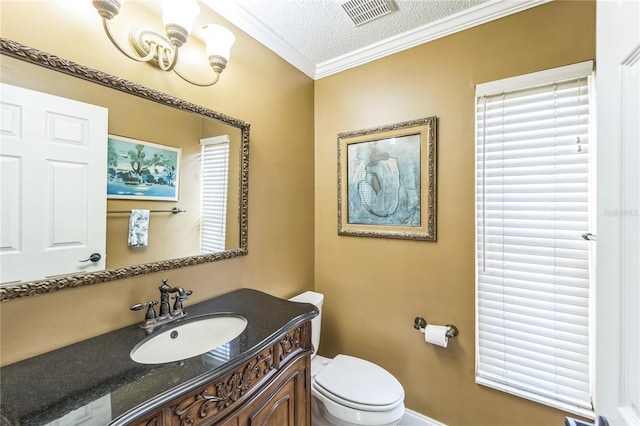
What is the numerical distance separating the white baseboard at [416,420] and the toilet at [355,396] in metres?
0.48

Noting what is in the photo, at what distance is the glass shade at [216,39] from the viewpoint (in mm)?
1223

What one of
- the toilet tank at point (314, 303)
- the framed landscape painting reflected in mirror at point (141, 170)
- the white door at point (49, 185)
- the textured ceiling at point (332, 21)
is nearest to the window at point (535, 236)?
the textured ceiling at point (332, 21)

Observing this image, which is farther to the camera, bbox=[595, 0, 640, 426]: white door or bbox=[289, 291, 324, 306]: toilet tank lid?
bbox=[289, 291, 324, 306]: toilet tank lid

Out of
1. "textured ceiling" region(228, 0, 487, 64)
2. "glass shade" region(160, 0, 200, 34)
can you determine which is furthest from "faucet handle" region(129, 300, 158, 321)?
"textured ceiling" region(228, 0, 487, 64)

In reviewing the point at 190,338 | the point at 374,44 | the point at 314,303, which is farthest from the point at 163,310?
the point at 374,44

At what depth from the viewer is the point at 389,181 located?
177cm

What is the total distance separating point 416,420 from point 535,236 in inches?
52.2

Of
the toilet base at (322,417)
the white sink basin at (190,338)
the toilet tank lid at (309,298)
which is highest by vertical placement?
the white sink basin at (190,338)

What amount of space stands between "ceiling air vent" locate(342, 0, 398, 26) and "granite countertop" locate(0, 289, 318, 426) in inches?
65.1

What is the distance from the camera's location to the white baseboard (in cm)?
162

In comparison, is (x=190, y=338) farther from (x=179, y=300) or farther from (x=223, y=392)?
(x=223, y=392)

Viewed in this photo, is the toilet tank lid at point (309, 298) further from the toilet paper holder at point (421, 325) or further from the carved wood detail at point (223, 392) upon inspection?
the carved wood detail at point (223, 392)

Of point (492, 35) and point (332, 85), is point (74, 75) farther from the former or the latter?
point (492, 35)

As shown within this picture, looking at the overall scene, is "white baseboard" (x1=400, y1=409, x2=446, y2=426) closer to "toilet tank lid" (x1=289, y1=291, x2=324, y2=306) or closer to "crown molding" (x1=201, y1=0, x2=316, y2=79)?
"toilet tank lid" (x1=289, y1=291, x2=324, y2=306)
